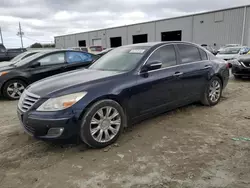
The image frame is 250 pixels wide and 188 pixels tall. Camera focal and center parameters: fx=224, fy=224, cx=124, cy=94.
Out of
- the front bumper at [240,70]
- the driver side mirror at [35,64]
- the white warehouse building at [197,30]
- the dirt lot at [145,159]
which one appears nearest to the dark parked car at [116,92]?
the dirt lot at [145,159]

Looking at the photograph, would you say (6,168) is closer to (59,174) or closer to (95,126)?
(59,174)

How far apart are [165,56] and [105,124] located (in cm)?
179

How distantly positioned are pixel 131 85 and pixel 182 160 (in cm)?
131

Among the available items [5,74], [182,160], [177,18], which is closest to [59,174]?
[182,160]

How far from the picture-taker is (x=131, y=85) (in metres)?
3.47

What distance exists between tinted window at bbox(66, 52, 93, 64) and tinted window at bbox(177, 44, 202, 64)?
389 cm

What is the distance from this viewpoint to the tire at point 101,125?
3.03 metres

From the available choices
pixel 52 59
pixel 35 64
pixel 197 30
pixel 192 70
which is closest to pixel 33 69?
pixel 35 64

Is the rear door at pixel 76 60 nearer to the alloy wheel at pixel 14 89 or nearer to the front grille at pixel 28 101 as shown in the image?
the alloy wheel at pixel 14 89

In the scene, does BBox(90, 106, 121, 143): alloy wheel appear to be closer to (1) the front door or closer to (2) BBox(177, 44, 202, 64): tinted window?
(1) the front door

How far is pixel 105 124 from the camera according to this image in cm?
324

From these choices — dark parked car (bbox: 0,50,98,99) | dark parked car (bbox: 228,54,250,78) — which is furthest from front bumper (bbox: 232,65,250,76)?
dark parked car (bbox: 0,50,98,99)

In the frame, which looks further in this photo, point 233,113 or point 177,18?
point 177,18

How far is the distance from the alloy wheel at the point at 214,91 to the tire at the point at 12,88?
506cm
